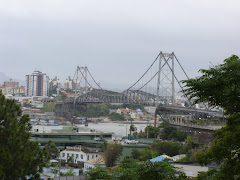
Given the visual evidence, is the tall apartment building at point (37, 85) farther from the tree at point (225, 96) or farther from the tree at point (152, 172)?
the tree at point (225, 96)

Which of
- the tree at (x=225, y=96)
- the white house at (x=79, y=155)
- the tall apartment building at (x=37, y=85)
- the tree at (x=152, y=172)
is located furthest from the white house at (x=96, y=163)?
the tall apartment building at (x=37, y=85)

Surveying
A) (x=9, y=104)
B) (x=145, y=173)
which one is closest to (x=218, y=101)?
(x=145, y=173)

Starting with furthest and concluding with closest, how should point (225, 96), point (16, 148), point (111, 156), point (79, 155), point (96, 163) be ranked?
point (79, 155) → point (96, 163) → point (111, 156) → point (16, 148) → point (225, 96)

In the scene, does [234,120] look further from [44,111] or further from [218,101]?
[44,111]

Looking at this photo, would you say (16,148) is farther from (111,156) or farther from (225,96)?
(111,156)

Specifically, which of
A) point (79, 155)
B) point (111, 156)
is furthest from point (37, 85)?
point (111, 156)

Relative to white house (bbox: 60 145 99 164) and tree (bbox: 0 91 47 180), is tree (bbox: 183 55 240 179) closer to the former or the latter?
tree (bbox: 0 91 47 180)
